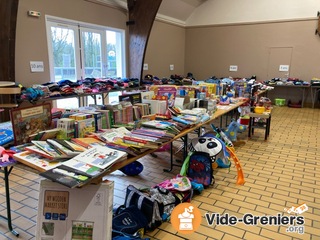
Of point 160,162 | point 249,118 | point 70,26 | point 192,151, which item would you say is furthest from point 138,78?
point 192,151

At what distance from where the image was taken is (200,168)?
9.61ft

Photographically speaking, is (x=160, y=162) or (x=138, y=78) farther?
(x=138, y=78)

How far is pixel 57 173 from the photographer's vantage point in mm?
1561

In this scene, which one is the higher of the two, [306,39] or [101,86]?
[306,39]

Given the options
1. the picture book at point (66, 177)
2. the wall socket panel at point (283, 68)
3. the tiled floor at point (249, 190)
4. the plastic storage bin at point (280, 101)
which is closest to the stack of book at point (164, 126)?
the tiled floor at point (249, 190)

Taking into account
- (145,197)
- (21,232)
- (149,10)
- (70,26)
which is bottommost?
(21,232)

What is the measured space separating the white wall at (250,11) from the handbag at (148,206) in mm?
8693

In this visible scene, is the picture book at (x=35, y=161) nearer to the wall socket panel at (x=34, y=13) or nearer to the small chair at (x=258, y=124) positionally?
the small chair at (x=258, y=124)

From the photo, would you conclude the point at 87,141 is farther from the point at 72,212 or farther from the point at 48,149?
the point at 72,212

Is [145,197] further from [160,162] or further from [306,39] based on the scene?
[306,39]

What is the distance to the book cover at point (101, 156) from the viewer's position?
173 cm

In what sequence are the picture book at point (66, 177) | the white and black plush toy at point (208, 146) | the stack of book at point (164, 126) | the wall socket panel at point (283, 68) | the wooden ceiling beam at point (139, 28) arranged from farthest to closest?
the wall socket panel at point (283, 68)
the wooden ceiling beam at point (139, 28)
the white and black plush toy at point (208, 146)
the stack of book at point (164, 126)
the picture book at point (66, 177)

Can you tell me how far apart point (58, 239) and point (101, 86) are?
13.9 ft

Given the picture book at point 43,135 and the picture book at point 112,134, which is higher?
the picture book at point 43,135
